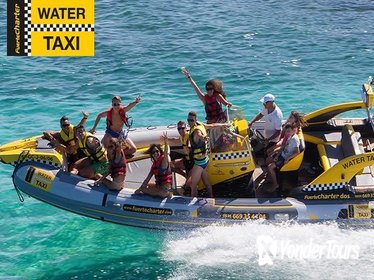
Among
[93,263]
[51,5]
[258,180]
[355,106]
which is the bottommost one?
[93,263]

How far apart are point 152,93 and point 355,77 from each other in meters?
5.66

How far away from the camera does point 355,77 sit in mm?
18125

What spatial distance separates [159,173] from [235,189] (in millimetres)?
1327

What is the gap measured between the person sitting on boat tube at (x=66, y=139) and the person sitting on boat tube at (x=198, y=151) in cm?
181

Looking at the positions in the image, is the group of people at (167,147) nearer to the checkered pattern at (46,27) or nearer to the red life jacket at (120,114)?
the red life jacket at (120,114)

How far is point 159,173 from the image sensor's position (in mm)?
9820

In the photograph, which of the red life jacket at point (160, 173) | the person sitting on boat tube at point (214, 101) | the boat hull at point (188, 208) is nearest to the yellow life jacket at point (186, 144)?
the red life jacket at point (160, 173)

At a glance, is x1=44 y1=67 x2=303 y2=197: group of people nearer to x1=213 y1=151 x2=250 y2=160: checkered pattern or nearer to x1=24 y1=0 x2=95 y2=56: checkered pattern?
x1=213 y1=151 x2=250 y2=160: checkered pattern

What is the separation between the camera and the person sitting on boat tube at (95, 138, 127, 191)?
9898mm

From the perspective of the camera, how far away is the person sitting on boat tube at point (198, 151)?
9852mm

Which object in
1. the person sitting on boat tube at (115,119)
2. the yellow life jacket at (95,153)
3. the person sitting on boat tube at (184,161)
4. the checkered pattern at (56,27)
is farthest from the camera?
the checkered pattern at (56,27)

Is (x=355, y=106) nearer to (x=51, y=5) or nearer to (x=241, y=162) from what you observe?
(x=241, y=162)

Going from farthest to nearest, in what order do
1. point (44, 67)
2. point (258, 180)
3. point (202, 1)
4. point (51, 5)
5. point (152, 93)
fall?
point (202, 1) → point (44, 67) → point (152, 93) → point (51, 5) → point (258, 180)

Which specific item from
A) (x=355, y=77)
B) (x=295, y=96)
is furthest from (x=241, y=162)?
(x=355, y=77)
